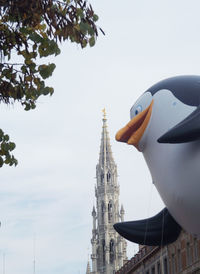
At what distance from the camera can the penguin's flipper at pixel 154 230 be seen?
45.2ft

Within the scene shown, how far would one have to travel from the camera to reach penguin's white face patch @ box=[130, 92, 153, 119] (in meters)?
12.7

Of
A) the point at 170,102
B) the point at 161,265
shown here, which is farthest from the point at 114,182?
the point at 170,102

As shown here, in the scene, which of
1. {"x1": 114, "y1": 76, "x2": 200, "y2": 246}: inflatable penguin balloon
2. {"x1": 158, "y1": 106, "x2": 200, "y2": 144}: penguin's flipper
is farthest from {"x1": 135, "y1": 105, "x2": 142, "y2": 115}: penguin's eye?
{"x1": 158, "y1": 106, "x2": 200, "y2": 144}: penguin's flipper

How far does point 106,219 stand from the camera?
115812mm

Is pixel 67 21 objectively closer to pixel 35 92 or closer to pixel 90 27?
pixel 90 27

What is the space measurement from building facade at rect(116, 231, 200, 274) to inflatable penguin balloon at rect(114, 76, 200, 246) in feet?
75.9

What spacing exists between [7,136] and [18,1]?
2.70 m

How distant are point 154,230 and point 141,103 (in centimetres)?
295

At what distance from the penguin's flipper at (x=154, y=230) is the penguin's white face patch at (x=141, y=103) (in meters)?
2.47

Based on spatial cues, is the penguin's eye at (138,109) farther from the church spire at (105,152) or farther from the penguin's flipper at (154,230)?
the church spire at (105,152)

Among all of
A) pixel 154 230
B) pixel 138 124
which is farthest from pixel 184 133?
pixel 154 230

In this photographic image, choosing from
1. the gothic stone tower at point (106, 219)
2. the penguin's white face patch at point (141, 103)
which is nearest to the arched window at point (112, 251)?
the gothic stone tower at point (106, 219)

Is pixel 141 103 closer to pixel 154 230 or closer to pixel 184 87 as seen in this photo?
pixel 184 87

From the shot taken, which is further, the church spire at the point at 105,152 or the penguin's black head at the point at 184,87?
the church spire at the point at 105,152
